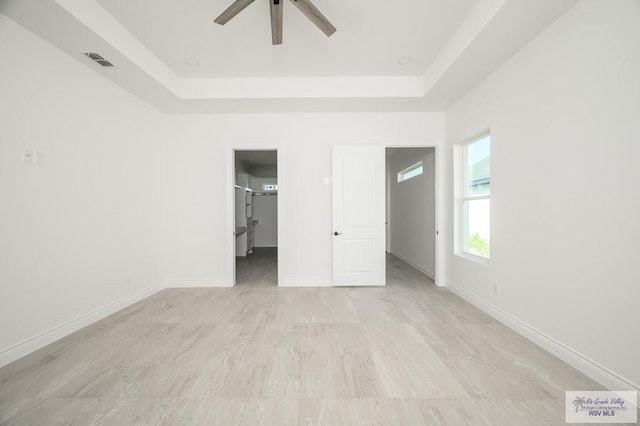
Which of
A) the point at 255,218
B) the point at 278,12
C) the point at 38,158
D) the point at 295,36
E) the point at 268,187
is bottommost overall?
the point at 255,218

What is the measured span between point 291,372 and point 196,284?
2647mm

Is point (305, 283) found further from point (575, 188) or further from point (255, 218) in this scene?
point (255, 218)

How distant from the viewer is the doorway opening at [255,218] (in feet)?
15.4

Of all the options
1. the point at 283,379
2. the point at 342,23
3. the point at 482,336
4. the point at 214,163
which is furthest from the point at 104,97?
the point at 482,336

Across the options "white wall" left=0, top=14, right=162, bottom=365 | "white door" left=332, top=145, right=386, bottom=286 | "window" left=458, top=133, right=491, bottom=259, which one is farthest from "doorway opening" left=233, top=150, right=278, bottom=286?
"window" left=458, top=133, right=491, bottom=259

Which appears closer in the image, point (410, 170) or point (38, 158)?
point (38, 158)

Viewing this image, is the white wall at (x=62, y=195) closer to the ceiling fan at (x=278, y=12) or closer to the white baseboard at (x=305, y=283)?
the ceiling fan at (x=278, y=12)

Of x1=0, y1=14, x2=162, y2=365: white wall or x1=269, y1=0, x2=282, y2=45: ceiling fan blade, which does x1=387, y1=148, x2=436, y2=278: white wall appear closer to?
x1=269, y1=0, x2=282, y2=45: ceiling fan blade

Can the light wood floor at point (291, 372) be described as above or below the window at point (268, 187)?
below

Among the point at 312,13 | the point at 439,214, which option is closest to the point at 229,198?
the point at 312,13

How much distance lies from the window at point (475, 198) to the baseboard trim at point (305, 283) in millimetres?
2087

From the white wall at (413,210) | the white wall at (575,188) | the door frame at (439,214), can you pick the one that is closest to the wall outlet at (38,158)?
the door frame at (439,214)

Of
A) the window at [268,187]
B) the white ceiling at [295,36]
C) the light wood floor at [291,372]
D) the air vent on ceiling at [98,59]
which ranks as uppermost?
the white ceiling at [295,36]

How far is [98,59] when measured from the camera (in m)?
2.42
